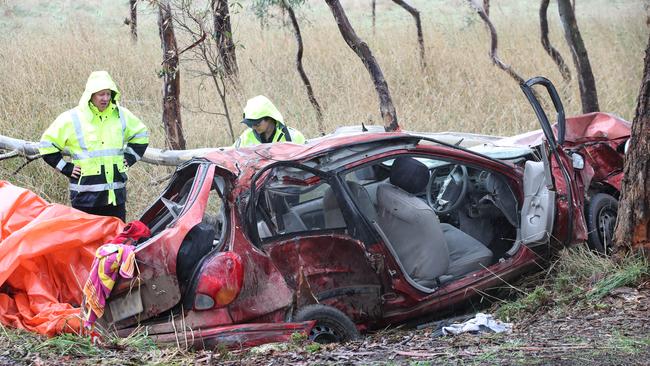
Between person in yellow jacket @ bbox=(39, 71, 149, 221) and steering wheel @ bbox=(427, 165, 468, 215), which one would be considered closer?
steering wheel @ bbox=(427, 165, 468, 215)

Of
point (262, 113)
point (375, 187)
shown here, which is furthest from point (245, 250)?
point (262, 113)

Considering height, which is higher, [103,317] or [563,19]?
[563,19]

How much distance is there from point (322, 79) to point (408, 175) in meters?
8.39

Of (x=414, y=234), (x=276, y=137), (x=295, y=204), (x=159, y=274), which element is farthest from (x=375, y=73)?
(x=159, y=274)

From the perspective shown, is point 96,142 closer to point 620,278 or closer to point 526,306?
point 526,306

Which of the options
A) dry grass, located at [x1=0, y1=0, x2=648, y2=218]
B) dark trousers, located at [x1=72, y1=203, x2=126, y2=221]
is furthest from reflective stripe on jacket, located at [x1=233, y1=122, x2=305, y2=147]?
dry grass, located at [x1=0, y1=0, x2=648, y2=218]

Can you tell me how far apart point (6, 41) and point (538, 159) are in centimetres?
1161

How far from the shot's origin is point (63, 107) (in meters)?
12.3

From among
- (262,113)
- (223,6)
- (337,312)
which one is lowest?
(337,312)

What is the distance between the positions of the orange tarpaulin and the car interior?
4.33 ft

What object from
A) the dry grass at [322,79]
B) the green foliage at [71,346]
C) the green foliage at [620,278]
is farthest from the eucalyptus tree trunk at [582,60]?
the green foliage at [71,346]

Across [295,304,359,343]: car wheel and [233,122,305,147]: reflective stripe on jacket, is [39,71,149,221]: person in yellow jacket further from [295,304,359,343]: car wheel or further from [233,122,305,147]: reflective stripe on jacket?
[295,304,359,343]: car wheel

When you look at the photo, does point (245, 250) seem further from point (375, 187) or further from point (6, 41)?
point (6, 41)

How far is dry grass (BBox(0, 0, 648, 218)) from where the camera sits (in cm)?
1196
